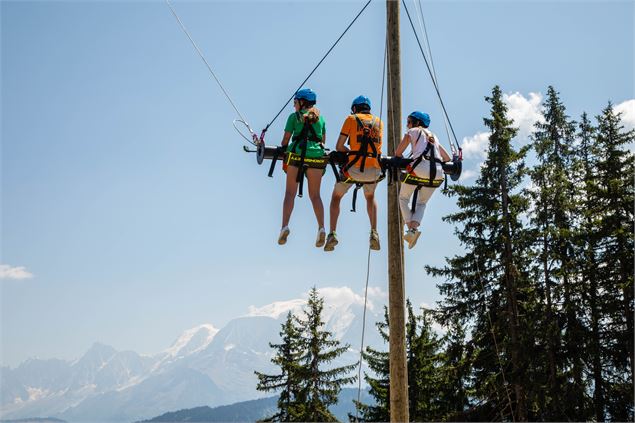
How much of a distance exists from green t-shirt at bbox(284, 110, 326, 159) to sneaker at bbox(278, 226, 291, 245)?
1.02m

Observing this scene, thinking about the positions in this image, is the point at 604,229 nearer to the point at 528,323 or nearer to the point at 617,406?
the point at 528,323

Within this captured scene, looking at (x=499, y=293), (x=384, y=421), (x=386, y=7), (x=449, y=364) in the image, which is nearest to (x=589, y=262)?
(x=499, y=293)

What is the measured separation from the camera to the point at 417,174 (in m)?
8.59

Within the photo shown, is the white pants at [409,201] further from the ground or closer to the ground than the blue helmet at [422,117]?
closer to the ground

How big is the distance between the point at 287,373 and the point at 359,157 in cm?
3241

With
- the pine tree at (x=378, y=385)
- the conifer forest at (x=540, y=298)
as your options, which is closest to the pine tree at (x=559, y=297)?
the conifer forest at (x=540, y=298)

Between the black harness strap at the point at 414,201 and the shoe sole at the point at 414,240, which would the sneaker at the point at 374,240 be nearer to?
the shoe sole at the point at 414,240

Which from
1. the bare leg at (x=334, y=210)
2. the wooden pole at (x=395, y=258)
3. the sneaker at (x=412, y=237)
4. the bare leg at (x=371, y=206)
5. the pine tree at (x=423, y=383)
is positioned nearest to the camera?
the wooden pole at (x=395, y=258)

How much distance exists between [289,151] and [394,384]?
3231 mm

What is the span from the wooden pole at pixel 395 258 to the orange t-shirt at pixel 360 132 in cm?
18

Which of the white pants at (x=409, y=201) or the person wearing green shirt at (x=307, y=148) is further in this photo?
the white pants at (x=409, y=201)

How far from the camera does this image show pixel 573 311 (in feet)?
86.1

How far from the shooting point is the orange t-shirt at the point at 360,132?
847 centimetres

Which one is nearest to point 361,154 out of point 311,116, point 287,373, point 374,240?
point 311,116
